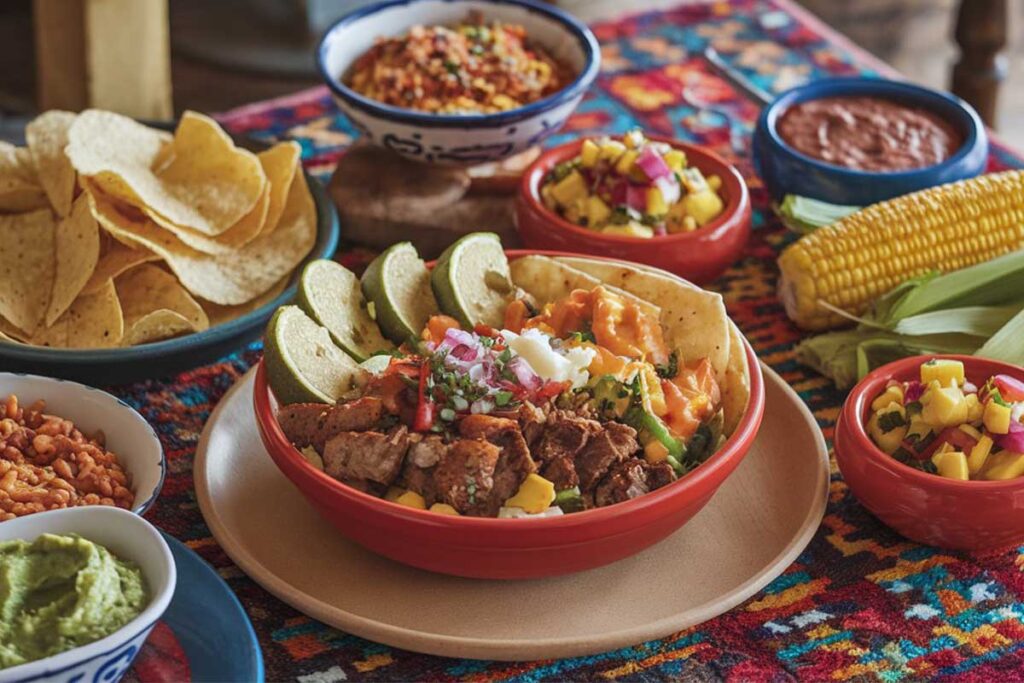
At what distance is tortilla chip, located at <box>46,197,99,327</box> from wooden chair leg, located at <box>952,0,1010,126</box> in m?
3.26

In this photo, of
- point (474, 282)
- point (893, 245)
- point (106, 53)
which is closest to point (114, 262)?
point (474, 282)

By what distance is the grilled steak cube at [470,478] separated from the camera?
6.73ft

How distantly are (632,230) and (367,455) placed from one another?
1048mm

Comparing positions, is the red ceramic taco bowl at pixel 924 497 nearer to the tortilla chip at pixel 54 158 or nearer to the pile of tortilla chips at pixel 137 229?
the pile of tortilla chips at pixel 137 229

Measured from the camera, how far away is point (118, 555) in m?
A: 1.88

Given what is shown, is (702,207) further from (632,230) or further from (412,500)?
(412,500)

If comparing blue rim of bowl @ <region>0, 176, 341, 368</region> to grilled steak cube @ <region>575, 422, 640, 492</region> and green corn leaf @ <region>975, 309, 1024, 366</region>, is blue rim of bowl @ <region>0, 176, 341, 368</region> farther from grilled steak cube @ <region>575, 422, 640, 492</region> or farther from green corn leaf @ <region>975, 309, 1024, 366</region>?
green corn leaf @ <region>975, 309, 1024, 366</region>

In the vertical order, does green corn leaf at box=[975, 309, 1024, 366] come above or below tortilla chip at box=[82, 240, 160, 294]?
above

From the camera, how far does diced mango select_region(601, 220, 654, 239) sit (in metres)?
2.90

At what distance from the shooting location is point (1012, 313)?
2754mm

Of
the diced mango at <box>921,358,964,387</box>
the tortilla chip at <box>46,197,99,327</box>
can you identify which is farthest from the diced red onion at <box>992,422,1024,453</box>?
the tortilla chip at <box>46,197,99,327</box>

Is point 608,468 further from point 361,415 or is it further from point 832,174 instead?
point 832,174

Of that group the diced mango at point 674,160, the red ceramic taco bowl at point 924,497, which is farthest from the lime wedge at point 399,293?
the red ceramic taco bowl at point 924,497

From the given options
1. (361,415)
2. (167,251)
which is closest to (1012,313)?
(361,415)
